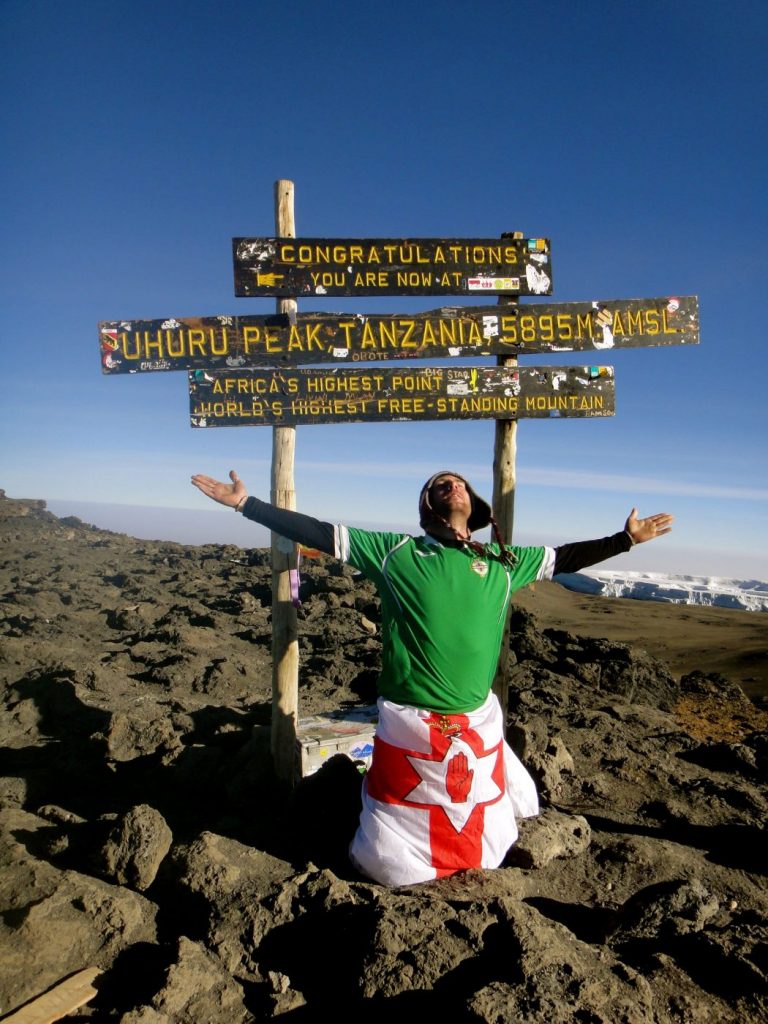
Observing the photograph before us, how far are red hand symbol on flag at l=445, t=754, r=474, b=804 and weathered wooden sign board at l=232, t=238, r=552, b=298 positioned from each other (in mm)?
3041

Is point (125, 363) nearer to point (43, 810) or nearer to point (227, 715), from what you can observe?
point (43, 810)

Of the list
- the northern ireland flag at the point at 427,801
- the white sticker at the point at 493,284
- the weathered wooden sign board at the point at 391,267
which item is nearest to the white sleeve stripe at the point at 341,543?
the northern ireland flag at the point at 427,801

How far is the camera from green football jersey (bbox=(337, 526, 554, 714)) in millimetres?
3527

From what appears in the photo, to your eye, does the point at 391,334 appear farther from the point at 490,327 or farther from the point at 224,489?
the point at 224,489

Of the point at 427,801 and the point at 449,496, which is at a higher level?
the point at 449,496

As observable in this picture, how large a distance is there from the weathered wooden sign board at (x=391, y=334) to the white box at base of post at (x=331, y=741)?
7.93 ft

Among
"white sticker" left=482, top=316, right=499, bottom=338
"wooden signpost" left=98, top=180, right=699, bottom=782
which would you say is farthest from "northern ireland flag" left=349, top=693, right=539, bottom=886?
"white sticker" left=482, top=316, right=499, bottom=338

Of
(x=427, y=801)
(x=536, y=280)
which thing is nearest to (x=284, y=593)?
(x=427, y=801)

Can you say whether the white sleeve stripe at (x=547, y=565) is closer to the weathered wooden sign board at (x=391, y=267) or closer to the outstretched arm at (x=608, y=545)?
the outstretched arm at (x=608, y=545)

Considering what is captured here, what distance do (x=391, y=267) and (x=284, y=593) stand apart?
2.30m

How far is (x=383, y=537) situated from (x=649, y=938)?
2.09 meters

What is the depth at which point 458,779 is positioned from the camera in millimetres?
3406

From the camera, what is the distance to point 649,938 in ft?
9.63

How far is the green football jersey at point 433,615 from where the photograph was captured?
3.53 m
